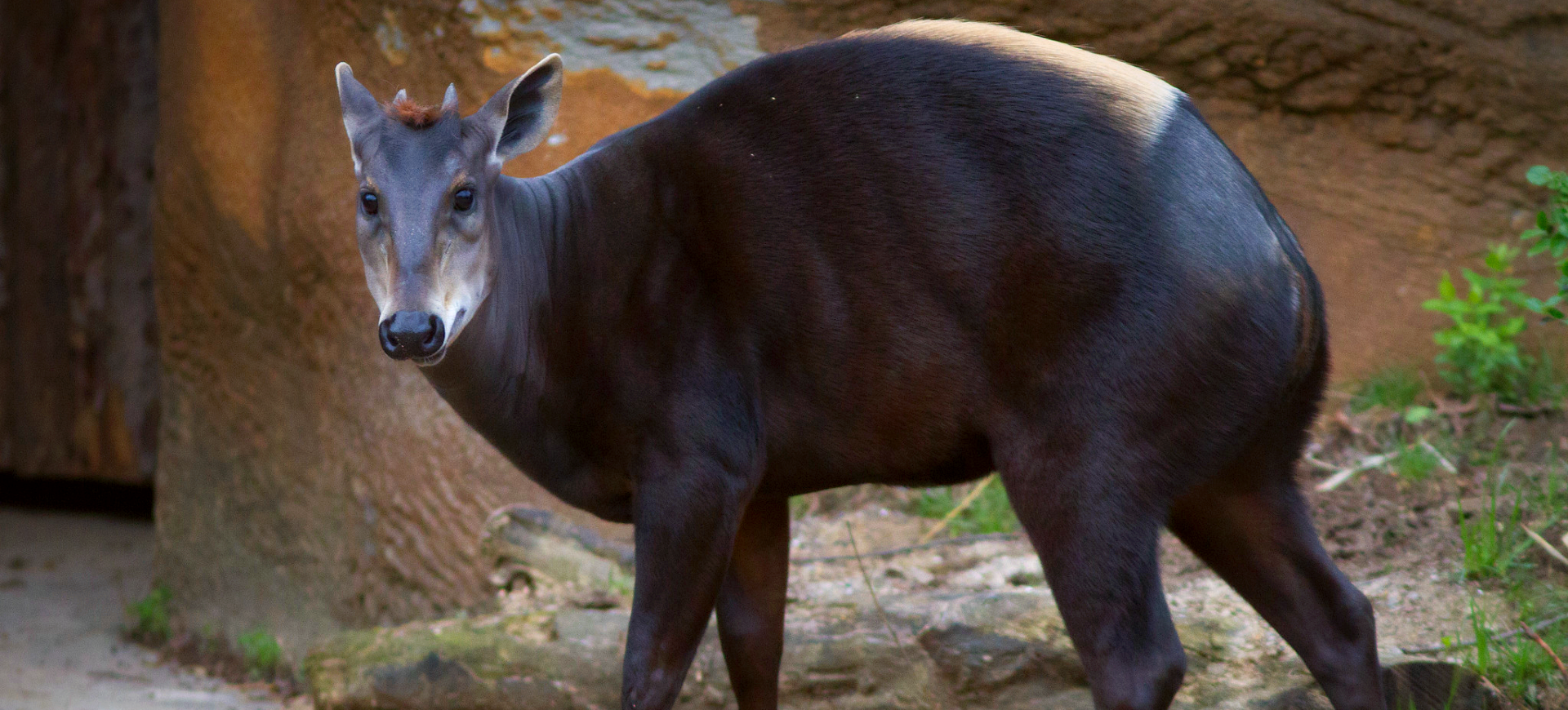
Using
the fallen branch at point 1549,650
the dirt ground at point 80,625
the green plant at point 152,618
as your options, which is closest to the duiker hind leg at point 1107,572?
the fallen branch at point 1549,650

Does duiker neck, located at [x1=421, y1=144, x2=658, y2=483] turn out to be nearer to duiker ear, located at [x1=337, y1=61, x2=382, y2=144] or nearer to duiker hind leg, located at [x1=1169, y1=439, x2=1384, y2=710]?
duiker ear, located at [x1=337, y1=61, x2=382, y2=144]

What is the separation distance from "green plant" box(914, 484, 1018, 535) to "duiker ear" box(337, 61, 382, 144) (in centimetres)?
309

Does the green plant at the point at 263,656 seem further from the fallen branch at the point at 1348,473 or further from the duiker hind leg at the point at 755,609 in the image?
the fallen branch at the point at 1348,473

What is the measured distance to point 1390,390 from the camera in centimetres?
540

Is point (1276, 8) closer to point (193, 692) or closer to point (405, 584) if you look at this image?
point (405, 584)

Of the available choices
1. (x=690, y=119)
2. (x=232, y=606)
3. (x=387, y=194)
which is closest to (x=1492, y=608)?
(x=690, y=119)

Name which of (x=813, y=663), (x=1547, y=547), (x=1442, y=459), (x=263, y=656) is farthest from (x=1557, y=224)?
(x=263, y=656)

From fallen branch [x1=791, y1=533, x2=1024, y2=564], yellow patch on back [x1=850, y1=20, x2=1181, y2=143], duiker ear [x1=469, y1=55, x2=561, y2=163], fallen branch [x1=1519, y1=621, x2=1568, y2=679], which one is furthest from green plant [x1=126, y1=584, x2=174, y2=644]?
fallen branch [x1=1519, y1=621, x2=1568, y2=679]

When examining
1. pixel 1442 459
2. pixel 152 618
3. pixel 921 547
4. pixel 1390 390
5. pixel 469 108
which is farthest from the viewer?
pixel 152 618

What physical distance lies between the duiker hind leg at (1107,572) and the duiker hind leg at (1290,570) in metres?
0.42

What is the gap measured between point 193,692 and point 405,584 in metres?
1.19

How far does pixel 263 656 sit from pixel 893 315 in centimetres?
469

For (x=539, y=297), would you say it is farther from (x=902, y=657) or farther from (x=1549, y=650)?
(x=1549, y=650)

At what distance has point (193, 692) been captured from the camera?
6.32 meters
